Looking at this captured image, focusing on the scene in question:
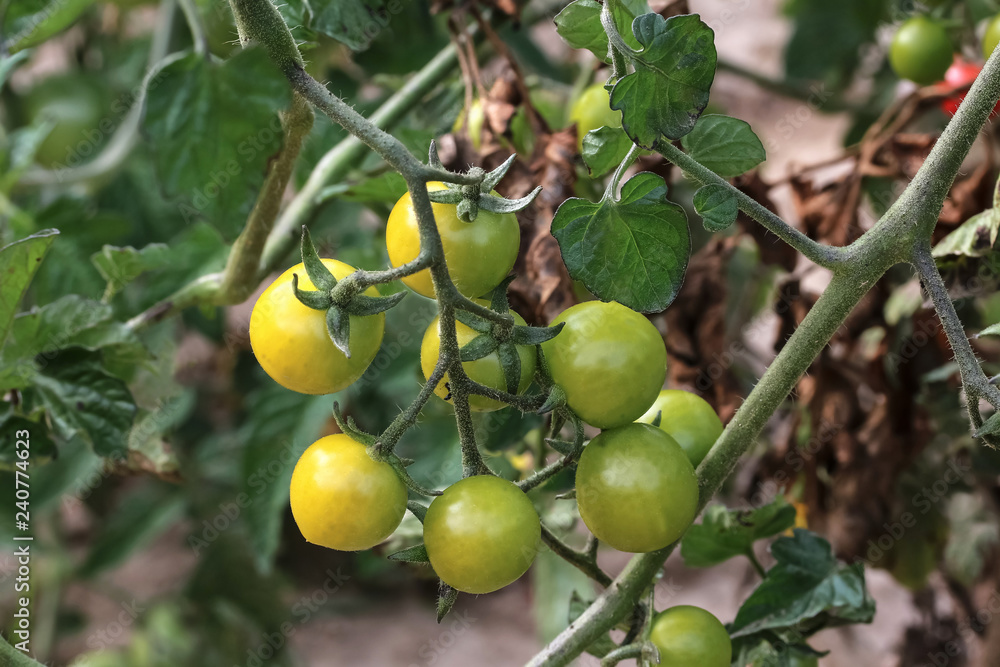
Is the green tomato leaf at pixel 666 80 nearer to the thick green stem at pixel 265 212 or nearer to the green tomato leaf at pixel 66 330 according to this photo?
the thick green stem at pixel 265 212

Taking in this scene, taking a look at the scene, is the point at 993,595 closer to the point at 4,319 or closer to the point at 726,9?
the point at 4,319

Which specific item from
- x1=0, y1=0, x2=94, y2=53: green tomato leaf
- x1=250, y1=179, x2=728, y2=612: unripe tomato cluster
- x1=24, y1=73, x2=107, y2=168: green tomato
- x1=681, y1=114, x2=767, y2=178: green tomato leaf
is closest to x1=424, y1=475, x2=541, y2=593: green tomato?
x1=250, y1=179, x2=728, y2=612: unripe tomato cluster

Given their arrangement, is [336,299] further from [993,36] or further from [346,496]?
[993,36]

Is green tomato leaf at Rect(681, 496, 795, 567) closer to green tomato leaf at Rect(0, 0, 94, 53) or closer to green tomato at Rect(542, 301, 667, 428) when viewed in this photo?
green tomato at Rect(542, 301, 667, 428)

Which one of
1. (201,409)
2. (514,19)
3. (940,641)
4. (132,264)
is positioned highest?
(514,19)

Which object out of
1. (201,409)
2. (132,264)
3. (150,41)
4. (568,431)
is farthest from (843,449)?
(150,41)

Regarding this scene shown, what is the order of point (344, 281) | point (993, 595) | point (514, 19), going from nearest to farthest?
point (344, 281)
point (514, 19)
point (993, 595)

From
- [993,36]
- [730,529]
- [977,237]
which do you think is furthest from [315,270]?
[993,36]
